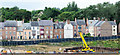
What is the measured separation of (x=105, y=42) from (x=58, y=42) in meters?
10.9

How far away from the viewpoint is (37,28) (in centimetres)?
7594

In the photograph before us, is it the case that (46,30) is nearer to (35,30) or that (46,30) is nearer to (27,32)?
(35,30)

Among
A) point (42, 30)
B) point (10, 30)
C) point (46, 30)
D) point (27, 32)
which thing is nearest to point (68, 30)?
point (46, 30)

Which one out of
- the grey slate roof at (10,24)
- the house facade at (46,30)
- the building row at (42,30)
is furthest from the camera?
the grey slate roof at (10,24)

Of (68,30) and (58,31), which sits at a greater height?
(68,30)

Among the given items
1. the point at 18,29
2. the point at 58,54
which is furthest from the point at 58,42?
the point at 58,54

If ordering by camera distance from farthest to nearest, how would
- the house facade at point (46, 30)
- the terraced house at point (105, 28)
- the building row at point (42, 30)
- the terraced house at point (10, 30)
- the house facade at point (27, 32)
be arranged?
the terraced house at point (105, 28)
the house facade at point (46, 30)
the terraced house at point (10, 30)
the building row at point (42, 30)
the house facade at point (27, 32)

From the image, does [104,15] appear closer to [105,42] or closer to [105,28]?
[105,28]

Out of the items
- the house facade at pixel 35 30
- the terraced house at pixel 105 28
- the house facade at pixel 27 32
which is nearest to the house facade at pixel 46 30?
the house facade at pixel 35 30

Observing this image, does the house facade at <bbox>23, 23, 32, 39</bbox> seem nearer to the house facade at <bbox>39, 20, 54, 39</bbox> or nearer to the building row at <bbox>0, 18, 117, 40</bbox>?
the building row at <bbox>0, 18, 117, 40</bbox>

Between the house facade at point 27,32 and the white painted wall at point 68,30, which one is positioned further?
the white painted wall at point 68,30

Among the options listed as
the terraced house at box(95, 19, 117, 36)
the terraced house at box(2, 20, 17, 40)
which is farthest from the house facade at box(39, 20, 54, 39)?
the terraced house at box(95, 19, 117, 36)

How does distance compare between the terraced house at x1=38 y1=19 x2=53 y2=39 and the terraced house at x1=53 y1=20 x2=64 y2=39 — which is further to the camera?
the terraced house at x1=53 y1=20 x2=64 y2=39

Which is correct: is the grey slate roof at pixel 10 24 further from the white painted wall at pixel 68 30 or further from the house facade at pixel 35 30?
the white painted wall at pixel 68 30
